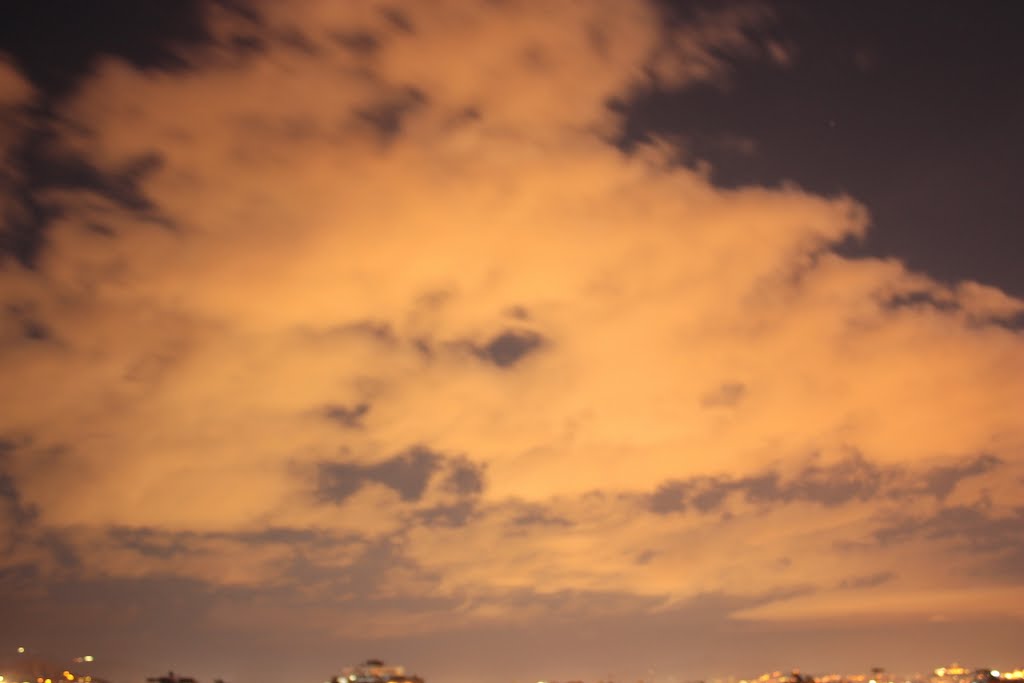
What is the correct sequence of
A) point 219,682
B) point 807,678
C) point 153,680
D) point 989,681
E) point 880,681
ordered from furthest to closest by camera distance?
1. point 880,681
2. point 807,678
3. point 989,681
4. point 219,682
5. point 153,680

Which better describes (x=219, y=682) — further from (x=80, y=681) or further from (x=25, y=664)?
(x=25, y=664)

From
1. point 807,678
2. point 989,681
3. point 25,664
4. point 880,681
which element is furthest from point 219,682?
point 880,681

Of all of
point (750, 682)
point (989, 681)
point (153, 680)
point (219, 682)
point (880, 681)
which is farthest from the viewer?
point (880, 681)

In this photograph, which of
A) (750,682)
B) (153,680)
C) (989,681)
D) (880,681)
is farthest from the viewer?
(880,681)

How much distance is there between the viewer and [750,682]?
517 feet

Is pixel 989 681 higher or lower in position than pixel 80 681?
lower

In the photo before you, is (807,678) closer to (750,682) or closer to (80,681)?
(750,682)

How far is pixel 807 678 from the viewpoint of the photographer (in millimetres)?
131875

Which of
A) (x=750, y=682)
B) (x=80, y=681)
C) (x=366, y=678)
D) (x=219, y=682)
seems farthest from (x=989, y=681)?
(x=80, y=681)

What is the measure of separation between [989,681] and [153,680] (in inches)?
4087

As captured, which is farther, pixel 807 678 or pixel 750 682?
pixel 750 682

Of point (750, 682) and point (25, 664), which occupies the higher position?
point (25, 664)

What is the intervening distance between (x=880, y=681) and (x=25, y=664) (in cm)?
14797

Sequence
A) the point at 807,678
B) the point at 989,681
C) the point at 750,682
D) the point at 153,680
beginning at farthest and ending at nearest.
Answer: the point at 750,682, the point at 807,678, the point at 989,681, the point at 153,680
